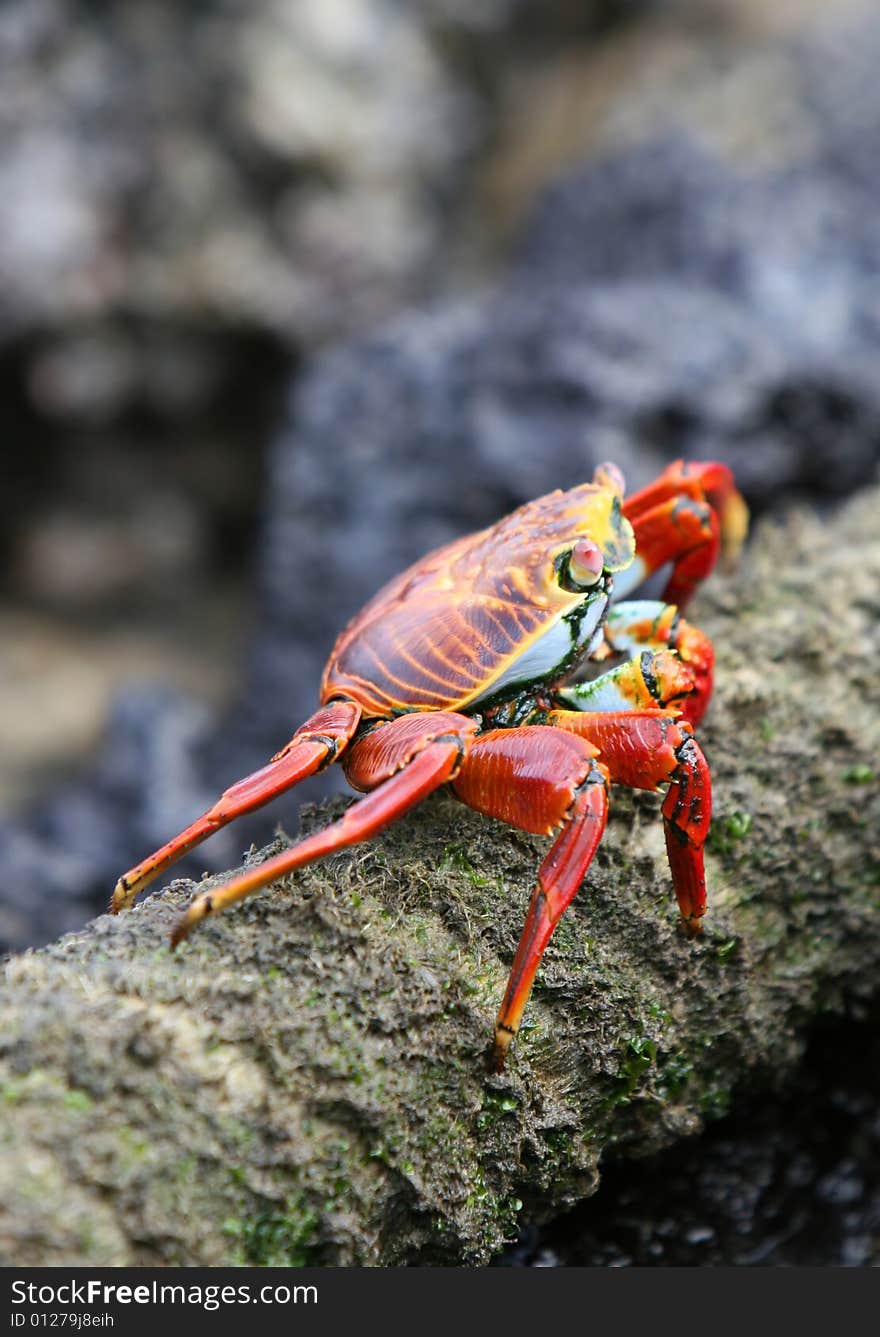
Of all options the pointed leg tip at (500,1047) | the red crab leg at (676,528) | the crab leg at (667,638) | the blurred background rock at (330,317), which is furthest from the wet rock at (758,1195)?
the blurred background rock at (330,317)

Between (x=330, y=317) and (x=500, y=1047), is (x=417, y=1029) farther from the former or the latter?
(x=330, y=317)

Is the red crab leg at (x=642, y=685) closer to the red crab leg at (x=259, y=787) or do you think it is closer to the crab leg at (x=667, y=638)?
the crab leg at (x=667, y=638)

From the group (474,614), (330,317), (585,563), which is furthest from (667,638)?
(330,317)

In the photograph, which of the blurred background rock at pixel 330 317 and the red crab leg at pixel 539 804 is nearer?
the red crab leg at pixel 539 804

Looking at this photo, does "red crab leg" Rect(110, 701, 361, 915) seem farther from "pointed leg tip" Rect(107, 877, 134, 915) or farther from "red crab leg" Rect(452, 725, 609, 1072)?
"red crab leg" Rect(452, 725, 609, 1072)

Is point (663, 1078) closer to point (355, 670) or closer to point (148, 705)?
point (355, 670)

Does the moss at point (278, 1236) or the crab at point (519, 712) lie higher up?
the crab at point (519, 712)

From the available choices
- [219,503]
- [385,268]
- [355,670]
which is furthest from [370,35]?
[355,670]
